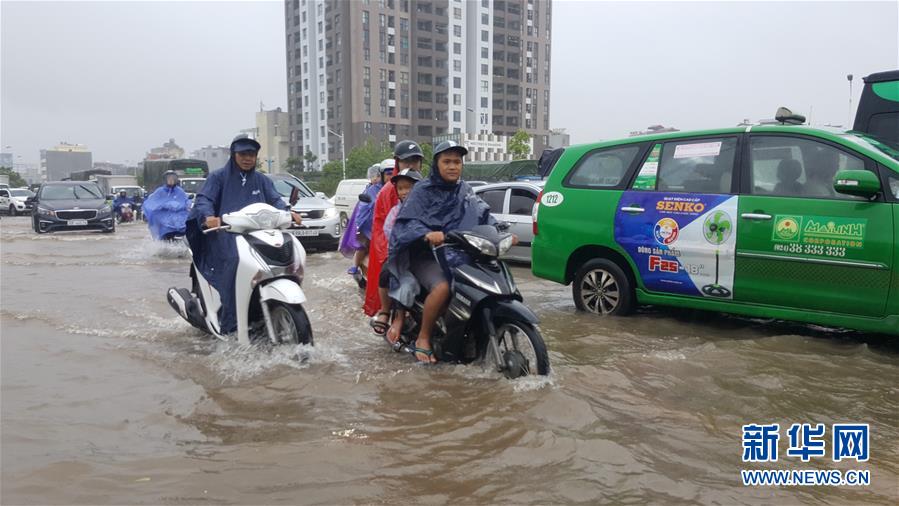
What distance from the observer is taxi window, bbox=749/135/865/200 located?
5203mm

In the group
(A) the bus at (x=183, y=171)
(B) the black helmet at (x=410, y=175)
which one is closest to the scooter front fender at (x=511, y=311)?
(B) the black helmet at (x=410, y=175)

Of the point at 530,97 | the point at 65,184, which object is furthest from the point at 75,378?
the point at 530,97

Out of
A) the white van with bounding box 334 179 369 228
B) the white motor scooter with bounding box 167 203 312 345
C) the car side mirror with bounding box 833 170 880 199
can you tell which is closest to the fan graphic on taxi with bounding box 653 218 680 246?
the car side mirror with bounding box 833 170 880 199

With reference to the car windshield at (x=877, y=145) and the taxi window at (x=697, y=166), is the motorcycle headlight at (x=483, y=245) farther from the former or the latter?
the car windshield at (x=877, y=145)

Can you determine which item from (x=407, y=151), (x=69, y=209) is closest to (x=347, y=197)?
(x=69, y=209)

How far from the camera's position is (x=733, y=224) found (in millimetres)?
5605

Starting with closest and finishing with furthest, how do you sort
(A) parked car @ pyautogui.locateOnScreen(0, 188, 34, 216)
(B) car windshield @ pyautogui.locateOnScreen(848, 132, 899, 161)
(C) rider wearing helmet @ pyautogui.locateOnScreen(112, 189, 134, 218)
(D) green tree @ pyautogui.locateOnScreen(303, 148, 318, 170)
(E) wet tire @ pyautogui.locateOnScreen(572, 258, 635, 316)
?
(B) car windshield @ pyautogui.locateOnScreen(848, 132, 899, 161), (E) wet tire @ pyautogui.locateOnScreen(572, 258, 635, 316), (C) rider wearing helmet @ pyautogui.locateOnScreen(112, 189, 134, 218), (A) parked car @ pyautogui.locateOnScreen(0, 188, 34, 216), (D) green tree @ pyautogui.locateOnScreen(303, 148, 318, 170)

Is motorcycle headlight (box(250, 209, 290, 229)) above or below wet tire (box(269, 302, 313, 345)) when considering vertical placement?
above

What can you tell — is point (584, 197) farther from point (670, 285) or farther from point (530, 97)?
point (530, 97)

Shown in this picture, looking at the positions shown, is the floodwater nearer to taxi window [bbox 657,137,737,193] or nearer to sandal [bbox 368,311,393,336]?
sandal [bbox 368,311,393,336]

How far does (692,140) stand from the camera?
240 inches

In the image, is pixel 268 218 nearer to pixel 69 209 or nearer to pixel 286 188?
pixel 286 188

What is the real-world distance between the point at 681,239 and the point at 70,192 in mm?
18527

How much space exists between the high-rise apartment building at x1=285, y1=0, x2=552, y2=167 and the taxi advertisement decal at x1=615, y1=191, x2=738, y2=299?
2825 inches
